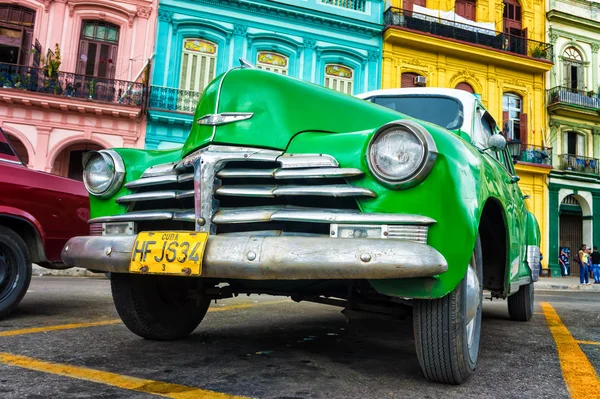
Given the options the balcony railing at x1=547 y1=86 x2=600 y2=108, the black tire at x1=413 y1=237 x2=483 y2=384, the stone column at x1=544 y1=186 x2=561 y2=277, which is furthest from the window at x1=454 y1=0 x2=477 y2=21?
the black tire at x1=413 y1=237 x2=483 y2=384

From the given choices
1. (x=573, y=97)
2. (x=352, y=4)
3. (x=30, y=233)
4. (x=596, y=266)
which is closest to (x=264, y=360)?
(x=30, y=233)

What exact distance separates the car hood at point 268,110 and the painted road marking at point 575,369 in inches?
66.0

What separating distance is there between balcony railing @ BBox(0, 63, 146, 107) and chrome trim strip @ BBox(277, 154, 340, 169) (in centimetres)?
1351

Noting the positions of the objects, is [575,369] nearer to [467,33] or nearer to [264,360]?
[264,360]

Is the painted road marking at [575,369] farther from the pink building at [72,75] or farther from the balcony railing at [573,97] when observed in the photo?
the balcony railing at [573,97]

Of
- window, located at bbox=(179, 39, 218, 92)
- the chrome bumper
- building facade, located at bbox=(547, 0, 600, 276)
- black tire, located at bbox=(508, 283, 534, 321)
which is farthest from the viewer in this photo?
building facade, located at bbox=(547, 0, 600, 276)

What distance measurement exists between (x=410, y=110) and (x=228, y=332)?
218 cm

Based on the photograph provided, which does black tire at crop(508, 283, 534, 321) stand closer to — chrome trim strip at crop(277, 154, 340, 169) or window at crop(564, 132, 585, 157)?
chrome trim strip at crop(277, 154, 340, 169)

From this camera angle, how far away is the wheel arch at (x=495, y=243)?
9.91 feet

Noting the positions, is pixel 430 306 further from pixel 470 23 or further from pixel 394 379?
pixel 470 23

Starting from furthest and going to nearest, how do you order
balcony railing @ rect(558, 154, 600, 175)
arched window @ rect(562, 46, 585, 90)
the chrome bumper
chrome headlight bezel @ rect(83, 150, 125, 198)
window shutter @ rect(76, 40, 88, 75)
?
arched window @ rect(562, 46, 585, 90)
balcony railing @ rect(558, 154, 600, 175)
window shutter @ rect(76, 40, 88, 75)
chrome headlight bezel @ rect(83, 150, 125, 198)
the chrome bumper

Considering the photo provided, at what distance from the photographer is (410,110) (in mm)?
3883

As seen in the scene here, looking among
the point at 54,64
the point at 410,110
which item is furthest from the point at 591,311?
the point at 54,64

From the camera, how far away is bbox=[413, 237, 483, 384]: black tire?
2.11 metres
